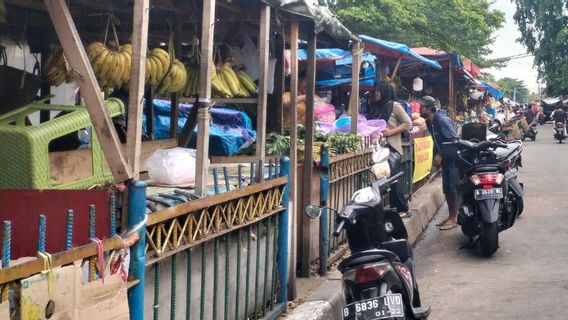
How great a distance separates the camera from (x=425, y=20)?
83.2ft

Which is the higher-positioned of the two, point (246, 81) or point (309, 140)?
point (246, 81)

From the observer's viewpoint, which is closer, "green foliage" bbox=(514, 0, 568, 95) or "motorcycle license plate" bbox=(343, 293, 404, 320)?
"motorcycle license plate" bbox=(343, 293, 404, 320)

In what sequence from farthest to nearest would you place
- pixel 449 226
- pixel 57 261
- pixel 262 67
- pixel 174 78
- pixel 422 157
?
pixel 422 157
pixel 449 226
pixel 174 78
pixel 262 67
pixel 57 261

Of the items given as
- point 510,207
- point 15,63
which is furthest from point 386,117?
point 15,63

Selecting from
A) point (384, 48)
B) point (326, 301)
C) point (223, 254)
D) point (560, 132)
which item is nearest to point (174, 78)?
point (223, 254)

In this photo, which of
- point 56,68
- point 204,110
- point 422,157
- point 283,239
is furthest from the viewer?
point 422,157

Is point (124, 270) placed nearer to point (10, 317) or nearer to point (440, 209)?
point (10, 317)

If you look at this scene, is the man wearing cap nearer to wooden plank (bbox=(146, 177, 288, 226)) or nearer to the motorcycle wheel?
the motorcycle wheel

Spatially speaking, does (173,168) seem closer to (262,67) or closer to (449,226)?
(262,67)

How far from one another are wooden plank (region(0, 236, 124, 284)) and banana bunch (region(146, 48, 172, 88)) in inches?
94.8

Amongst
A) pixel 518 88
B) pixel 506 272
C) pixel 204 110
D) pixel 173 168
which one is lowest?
pixel 506 272

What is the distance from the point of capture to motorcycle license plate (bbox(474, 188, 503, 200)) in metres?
7.14

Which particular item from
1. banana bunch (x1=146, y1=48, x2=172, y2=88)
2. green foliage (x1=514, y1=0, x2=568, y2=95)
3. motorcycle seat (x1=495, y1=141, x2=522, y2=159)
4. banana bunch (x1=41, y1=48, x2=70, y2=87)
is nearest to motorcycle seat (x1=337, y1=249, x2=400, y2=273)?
banana bunch (x1=146, y1=48, x2=172, y2=88)

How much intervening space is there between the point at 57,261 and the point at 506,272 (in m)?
5.41
